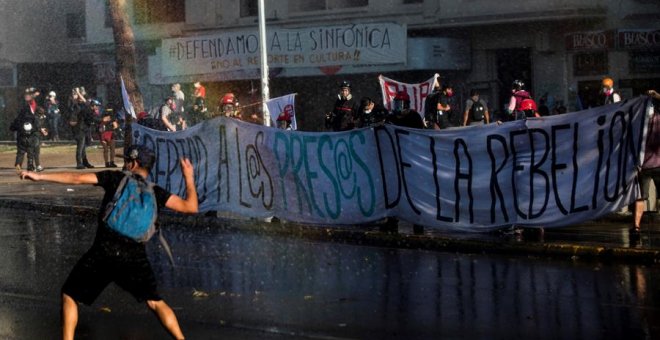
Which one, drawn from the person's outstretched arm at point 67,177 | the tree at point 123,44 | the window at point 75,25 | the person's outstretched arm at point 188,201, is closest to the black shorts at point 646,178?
the person's outstretched arm at point 188,201

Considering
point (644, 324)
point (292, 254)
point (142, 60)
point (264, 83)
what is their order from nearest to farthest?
point (644, 324) → point (292, 254) → point (264, 83) → point (142, 60)

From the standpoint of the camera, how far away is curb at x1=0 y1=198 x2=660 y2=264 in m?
11.9

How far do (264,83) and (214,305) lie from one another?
505 inches

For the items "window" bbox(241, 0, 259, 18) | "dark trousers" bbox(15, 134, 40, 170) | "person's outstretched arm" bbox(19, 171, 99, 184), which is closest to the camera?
"person's outstretched arm" bbox(19, 171, 99, 184)

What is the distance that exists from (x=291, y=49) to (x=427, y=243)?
2343 centimetres

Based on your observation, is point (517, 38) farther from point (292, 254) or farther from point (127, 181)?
point (127, 181)

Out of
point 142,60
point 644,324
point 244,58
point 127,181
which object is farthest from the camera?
point 142,60

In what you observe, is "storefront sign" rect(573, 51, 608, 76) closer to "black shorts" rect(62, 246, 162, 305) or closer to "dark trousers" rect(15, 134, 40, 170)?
"dark trousers" rect(15, 134, 40, 170)

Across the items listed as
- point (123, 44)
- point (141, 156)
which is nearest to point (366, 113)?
point (123, 44)

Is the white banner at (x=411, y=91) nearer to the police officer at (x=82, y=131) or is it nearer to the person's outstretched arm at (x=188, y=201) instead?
the police officer at (x=82, y=131)

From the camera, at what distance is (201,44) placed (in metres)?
38.2

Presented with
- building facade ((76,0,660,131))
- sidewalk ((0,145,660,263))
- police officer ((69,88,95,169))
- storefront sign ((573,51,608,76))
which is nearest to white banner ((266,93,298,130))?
sidewalk ((0,145,660,263))

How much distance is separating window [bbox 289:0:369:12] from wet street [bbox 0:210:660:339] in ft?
83.0

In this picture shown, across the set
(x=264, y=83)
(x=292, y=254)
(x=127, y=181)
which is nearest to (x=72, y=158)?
(x=264, y=83)
